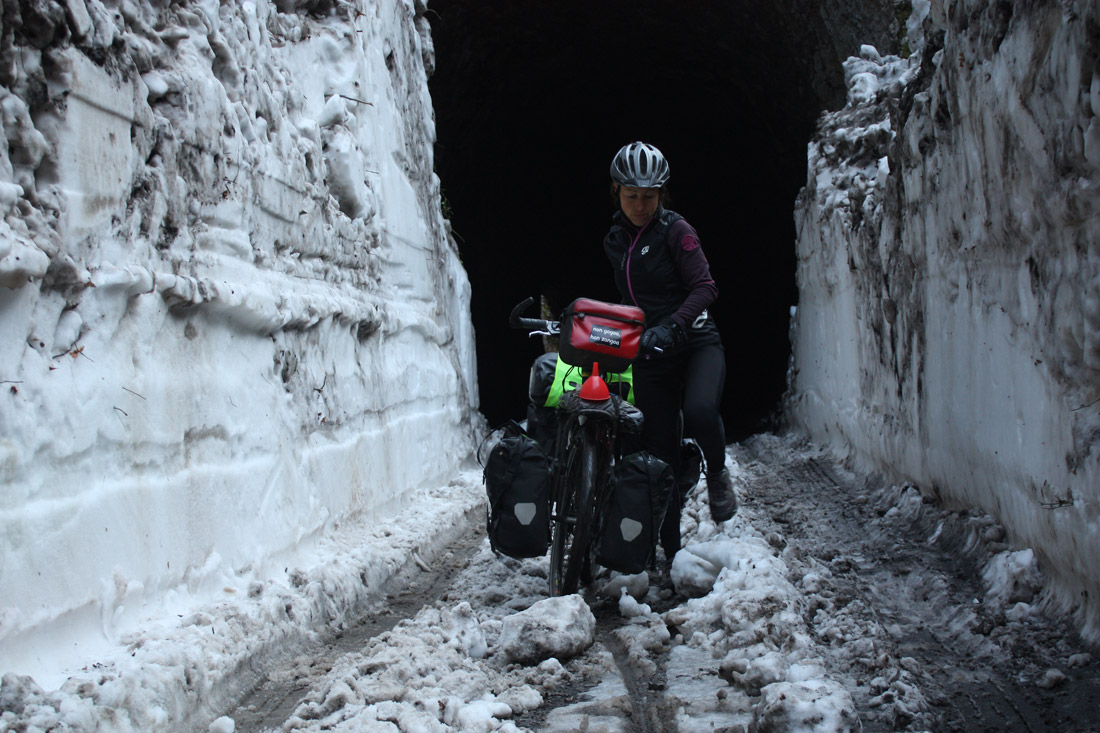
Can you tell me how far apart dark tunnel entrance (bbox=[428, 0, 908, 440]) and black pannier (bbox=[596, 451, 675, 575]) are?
7.01 metres

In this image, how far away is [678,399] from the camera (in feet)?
14.0

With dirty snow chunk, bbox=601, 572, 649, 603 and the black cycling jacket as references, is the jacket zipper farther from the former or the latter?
dirty snow chunk, bbox=601, 572, 649, 603

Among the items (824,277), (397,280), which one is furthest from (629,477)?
(824,277)

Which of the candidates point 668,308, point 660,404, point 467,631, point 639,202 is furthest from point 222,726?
point 639,202

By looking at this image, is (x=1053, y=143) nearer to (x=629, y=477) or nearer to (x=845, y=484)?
(x=629, y=477)

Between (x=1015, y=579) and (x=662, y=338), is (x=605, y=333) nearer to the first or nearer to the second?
(x=662, y=338)

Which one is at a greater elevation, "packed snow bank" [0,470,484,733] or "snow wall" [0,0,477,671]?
"snow wall" [0,0,477,671]

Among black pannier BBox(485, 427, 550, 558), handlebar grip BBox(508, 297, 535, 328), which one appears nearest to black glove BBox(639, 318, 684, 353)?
handlebar grip BBox(508, 297, 535, 328)

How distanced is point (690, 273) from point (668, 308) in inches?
8.7

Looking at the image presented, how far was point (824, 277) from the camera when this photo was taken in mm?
9180

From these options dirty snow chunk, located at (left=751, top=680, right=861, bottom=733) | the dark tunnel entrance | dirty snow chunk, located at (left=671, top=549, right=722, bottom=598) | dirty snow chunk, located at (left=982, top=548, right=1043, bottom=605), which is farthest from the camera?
the dark tunnel entrance

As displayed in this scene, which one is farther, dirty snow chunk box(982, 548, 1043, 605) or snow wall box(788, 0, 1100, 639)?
dirty snow chunk box(982, 548, 1043, 605)

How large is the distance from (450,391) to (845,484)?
11.4 ft

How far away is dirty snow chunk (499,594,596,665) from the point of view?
309cm
